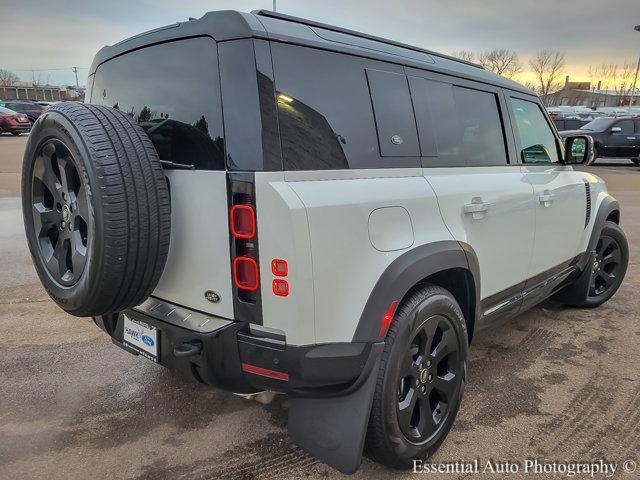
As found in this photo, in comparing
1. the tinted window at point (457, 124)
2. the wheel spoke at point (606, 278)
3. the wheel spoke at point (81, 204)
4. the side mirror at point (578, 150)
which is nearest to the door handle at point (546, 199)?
the tinted window at point (457, 124)

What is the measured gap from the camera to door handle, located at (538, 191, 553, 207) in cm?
328

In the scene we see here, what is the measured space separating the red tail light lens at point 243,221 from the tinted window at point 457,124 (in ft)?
3.46

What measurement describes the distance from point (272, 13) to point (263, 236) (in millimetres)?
980

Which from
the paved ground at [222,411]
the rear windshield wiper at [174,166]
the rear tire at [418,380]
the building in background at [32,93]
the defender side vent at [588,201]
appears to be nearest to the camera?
the rear windshield wiper at [174,166]

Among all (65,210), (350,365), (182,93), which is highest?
(182,93)

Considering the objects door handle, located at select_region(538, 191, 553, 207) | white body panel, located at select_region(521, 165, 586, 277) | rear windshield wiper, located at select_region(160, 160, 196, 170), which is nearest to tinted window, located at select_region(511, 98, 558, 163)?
white body panel, located at select_region(521, 165, 586, 277)

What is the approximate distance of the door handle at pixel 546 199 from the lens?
10.7ft

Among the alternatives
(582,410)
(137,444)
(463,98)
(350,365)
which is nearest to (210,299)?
(350,365)

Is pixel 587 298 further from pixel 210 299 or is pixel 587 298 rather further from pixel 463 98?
pixel 210 299

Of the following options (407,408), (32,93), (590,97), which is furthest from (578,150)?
(32,93)

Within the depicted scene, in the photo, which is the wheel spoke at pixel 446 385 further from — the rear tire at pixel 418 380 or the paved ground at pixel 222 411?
the paved ground at pixel 222 411

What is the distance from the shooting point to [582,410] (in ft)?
9.43

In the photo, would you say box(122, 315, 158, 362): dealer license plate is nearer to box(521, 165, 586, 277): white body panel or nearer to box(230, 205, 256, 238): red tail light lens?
box(230, 205, 256, 238): red tail light lens

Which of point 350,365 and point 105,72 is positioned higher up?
point 105,72
